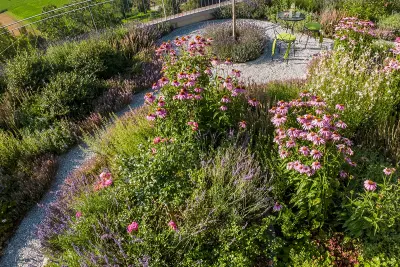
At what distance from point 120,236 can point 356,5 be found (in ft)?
31.9

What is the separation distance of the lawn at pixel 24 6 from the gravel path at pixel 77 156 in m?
27.8

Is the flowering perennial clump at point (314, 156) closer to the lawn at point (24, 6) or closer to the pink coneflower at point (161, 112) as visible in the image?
the pink coneflower at point (161, 112)

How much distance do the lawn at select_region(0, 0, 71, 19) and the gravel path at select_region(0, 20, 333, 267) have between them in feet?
91.1

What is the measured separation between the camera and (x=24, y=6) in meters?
32.1

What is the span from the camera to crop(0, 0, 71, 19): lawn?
97.9 feet

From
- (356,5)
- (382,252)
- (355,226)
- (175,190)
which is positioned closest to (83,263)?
(175,190)

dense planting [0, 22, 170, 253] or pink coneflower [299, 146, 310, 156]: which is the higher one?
pink coneflower [299, 146, 310, 156]

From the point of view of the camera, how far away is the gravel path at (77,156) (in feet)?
11.8

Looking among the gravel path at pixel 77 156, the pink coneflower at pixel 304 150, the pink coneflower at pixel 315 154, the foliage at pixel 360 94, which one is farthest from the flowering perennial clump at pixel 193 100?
the gravel path at pixel 77 156

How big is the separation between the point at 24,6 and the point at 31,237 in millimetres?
36476

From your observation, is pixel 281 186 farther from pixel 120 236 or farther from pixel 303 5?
pixel 303 5

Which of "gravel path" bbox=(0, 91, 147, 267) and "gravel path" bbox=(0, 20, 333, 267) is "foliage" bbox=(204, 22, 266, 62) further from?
"gravel path" bbox=(0, 91, 147, 267)

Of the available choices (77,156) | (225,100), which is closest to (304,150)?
(225,100)

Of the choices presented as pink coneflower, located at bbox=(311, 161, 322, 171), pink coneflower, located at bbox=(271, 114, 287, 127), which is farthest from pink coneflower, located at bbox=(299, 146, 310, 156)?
pink coneflower, located at bbox=(271, 114, 287, 127)
